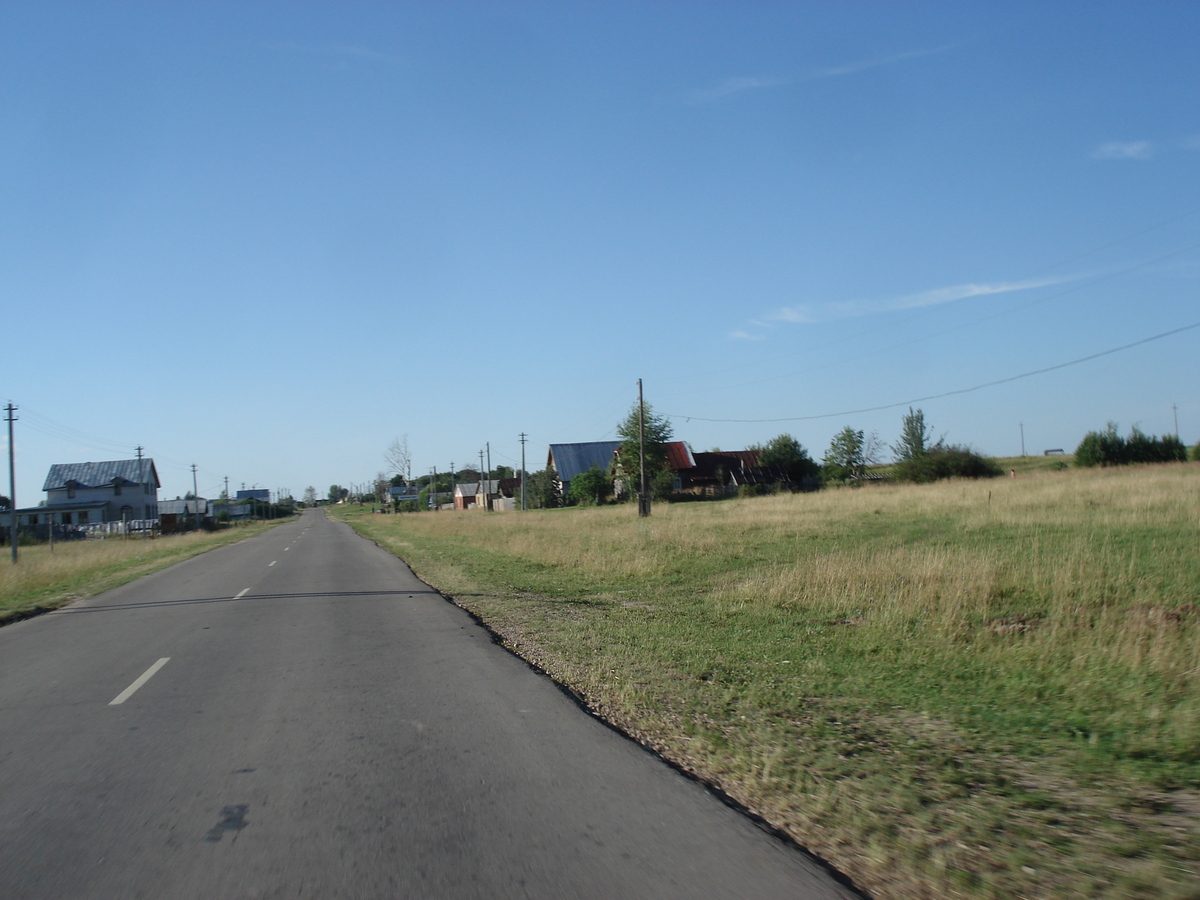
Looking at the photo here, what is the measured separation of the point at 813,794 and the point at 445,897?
7.46 feet

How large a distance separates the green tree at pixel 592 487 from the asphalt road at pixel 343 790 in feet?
217

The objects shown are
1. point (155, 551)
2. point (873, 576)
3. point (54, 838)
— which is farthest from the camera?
point (155, 551)

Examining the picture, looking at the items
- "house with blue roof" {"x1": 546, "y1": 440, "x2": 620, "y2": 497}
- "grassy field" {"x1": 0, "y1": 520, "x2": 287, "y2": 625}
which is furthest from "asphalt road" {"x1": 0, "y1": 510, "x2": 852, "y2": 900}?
"house with blue roof" {"x1": 546, "y1": 440, "x2": 620, "y2": 497}

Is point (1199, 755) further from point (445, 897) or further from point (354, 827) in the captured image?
point (354, 827)

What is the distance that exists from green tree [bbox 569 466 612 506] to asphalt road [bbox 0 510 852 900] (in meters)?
66.1

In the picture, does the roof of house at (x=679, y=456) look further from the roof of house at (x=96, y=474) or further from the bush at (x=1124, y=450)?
the roof of house at (x=96, y=474)

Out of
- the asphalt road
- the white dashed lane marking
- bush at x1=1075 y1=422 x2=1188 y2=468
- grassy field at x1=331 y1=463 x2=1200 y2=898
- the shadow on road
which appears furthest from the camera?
bush at x1=1075 y1=422 x2=1188 y2=468

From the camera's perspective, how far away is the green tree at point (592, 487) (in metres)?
75.9

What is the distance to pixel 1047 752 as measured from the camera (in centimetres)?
523

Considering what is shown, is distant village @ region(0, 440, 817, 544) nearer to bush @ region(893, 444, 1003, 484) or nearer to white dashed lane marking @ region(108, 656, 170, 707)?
bush @ region(893, 444, 1003, 484)

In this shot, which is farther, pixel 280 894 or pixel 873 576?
pixel 873 576

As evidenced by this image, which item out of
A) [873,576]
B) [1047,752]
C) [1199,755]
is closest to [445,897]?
[1047,752]

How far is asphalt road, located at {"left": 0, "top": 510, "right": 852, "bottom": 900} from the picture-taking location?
149 inches

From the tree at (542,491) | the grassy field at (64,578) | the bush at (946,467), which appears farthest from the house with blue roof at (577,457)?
the grassy field at (64,578)
